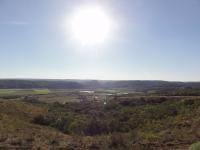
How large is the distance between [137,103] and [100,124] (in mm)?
25302

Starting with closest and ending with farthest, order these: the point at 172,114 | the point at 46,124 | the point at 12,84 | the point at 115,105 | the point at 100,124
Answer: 1. the point at 100,124
2. the point at 46,124
3. the point at 172,114
4. the point at 115,105
5. the point at 12,84

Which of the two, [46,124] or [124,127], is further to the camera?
[46,124]

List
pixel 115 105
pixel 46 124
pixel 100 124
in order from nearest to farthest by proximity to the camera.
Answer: pixel 100 124
pixel 46 124
pixel 115 105

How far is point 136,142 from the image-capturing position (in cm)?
1321

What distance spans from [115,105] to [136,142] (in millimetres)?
34888

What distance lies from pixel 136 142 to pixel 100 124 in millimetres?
11427

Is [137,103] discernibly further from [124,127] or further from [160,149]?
[160,149]

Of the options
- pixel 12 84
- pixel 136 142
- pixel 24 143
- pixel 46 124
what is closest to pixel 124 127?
pixel 46 124

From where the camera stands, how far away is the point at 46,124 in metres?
28.0

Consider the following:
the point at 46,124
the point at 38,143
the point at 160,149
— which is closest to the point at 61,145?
the point at 38,143

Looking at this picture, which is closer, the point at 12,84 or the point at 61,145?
the point at 61,145

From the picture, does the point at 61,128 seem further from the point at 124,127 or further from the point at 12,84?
the point at 12,84

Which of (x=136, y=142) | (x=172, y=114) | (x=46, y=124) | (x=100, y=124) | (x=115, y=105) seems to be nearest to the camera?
(x=136, y=142)

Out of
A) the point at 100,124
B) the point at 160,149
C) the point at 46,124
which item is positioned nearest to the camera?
the point at 160,149
